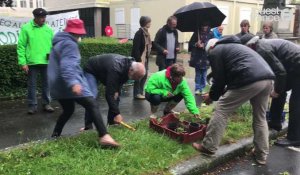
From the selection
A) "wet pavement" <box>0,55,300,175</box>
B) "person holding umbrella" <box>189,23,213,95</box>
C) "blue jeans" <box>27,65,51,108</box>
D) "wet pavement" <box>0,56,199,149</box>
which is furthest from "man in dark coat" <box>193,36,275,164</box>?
"person holding umbrella" <box>189,23,213,95</box>

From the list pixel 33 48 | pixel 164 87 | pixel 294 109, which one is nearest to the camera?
pixel 294 109

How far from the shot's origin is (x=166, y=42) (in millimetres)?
7926

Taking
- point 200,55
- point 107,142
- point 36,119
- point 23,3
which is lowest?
point 36,119

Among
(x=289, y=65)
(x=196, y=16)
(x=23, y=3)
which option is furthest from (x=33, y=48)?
(x=23, y=3)

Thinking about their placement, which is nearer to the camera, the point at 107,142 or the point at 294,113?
the point at 107,142

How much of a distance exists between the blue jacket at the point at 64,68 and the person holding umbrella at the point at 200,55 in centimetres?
418

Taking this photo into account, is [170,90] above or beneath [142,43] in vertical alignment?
beneath

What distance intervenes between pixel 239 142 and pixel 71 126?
262cm

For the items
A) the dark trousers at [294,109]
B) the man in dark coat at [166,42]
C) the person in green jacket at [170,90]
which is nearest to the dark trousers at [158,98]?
the person in green jacket at [170,90]

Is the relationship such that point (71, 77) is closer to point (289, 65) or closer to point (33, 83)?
point (33, 83)

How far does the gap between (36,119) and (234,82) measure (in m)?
3.50

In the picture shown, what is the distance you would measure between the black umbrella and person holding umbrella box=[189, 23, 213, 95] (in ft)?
0.77

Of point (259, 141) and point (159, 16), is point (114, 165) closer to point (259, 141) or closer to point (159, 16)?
point (259, 141)

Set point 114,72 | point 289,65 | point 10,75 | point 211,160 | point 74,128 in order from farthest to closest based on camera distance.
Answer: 1. point 10,75
2. point 74,128
3. point 289,65
4. point 114,72
5. point 211,160
